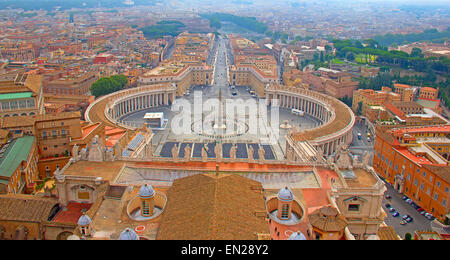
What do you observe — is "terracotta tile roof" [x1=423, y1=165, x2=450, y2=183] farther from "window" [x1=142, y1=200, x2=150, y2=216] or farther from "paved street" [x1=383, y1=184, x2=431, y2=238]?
"window" [x1=142, y1=200, x2=150, y2=216]

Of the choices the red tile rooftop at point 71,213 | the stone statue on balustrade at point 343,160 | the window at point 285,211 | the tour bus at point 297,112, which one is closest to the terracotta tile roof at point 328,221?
the window at point 285,211

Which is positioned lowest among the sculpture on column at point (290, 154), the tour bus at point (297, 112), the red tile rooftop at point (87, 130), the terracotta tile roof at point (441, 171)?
the tour bus at point (297, 112)

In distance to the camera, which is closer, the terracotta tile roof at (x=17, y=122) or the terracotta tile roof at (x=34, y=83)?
the terracotta tile roof at (x=17, y=122)

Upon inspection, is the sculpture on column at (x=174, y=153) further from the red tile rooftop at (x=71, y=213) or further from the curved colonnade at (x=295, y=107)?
the curved colonnade at (x=295, y=107)

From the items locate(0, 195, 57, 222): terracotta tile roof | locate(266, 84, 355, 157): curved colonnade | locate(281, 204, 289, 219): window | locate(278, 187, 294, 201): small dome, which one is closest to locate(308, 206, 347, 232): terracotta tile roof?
locate(278, 187, 294, 201): small dome

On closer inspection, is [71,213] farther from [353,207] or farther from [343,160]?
[343,160]
